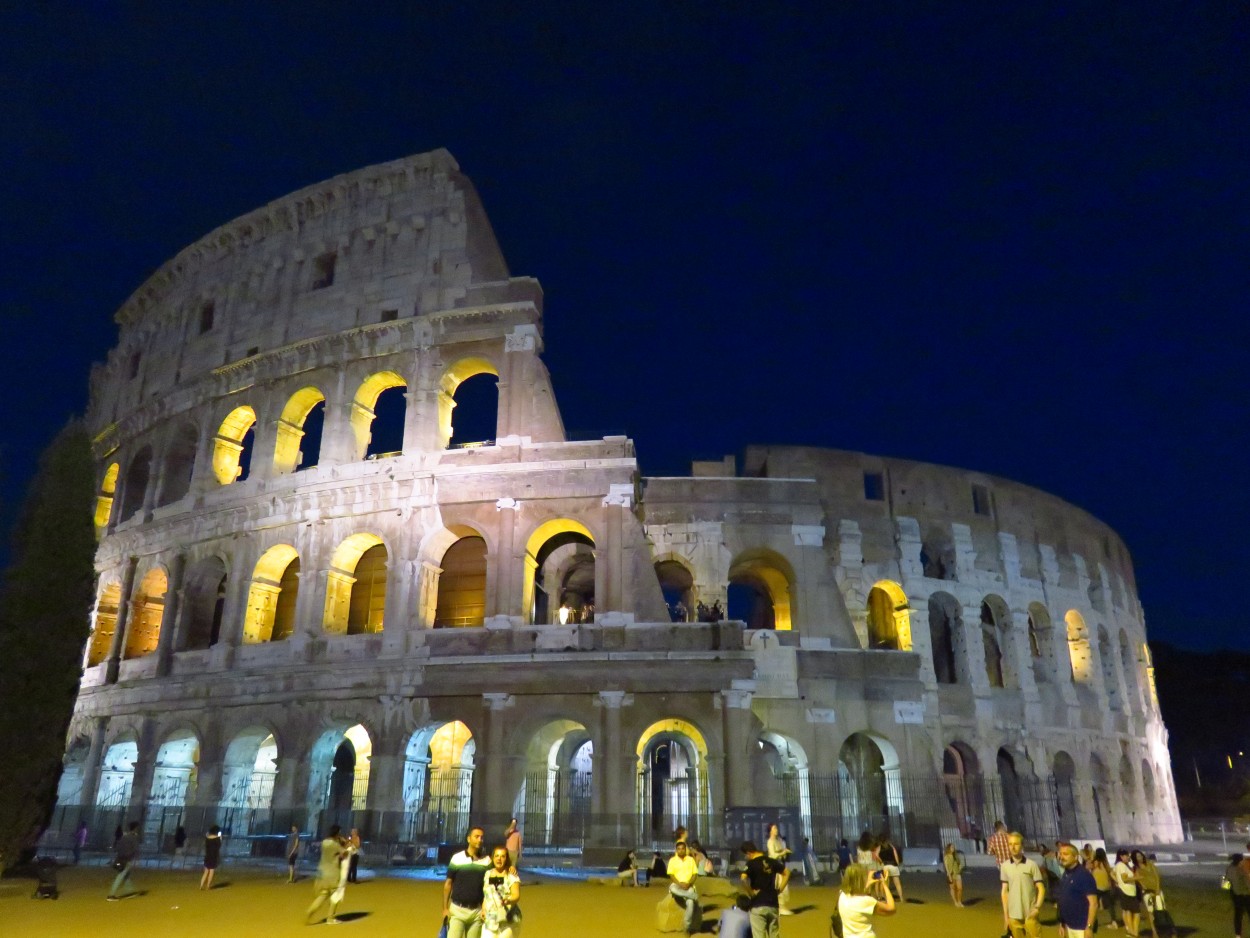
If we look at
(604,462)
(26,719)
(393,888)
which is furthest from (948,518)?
(26,719)

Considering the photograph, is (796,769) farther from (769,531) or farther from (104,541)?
(104,541)

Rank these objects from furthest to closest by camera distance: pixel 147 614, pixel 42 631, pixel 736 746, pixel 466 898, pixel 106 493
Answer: pixel 106 493 → pixel 147 614 → pixel 736 746 → pixel 42 631 → pixel 466 898

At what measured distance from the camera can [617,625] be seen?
19859mm

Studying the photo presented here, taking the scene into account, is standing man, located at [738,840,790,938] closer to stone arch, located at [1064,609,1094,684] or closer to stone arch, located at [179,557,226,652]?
stone arch, located at [179,557,226,652]

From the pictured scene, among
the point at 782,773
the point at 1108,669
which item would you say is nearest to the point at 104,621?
the point at 782,773

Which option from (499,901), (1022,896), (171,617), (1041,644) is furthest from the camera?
(1041,644)

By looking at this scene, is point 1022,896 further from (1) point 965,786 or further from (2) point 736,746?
(1) point 965,786

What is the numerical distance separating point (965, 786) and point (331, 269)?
2421cm

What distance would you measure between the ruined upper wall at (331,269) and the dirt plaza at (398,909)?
45.4ft

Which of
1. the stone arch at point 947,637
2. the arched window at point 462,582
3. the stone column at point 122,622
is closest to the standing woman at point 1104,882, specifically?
the stone arch at point 947,637

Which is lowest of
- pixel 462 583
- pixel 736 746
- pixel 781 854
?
pixel 781 854

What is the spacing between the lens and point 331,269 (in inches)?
1014

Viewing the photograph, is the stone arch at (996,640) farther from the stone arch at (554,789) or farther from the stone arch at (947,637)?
the stone arch at (554,789)

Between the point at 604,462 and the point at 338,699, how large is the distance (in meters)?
8.21
